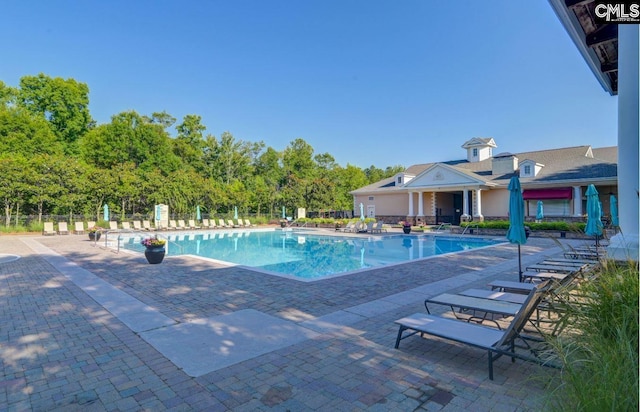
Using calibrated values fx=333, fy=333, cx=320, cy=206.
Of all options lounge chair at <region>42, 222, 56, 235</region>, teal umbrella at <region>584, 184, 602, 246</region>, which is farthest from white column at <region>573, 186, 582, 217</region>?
lounge chair at <region>42, 222, 56, 235</region>

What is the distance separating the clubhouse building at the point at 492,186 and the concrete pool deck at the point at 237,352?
21774mm

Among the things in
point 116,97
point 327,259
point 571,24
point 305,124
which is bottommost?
point 327,259

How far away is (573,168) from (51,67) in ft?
176

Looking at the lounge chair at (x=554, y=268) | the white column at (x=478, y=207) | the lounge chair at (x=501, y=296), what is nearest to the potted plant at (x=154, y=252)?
the lounge chair at (x=501, y=296)

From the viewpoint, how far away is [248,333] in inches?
178

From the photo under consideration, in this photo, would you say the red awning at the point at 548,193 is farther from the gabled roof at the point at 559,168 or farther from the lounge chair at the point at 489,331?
the lounge chair at the point at 489,331

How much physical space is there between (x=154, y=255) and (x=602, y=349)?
10.6 m

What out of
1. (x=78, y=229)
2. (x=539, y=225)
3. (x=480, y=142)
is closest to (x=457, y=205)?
(x=480, y=142)

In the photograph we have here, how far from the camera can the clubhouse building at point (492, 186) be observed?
2361 cm

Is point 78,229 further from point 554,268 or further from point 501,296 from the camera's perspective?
point 554,268

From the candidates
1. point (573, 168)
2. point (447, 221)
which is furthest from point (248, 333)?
point (447, 221)

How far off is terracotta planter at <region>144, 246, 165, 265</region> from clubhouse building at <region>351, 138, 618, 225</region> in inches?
925

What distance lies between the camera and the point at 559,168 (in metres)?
25.6

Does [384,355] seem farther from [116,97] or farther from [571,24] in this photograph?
[116,97]
